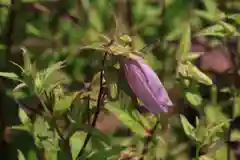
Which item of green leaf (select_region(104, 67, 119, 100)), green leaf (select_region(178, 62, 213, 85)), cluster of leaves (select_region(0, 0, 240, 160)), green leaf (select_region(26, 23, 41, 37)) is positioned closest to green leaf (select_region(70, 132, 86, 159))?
cluster of leaves (select_region(0, 0, 240, 160))

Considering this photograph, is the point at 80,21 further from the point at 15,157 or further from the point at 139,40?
the point at 15,157

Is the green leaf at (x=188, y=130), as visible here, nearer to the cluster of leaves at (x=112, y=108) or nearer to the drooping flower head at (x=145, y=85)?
the cluster of leaves at (x=112, y=108)

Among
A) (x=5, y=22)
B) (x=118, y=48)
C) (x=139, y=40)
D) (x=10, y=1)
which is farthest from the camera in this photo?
(x=5, y=22)

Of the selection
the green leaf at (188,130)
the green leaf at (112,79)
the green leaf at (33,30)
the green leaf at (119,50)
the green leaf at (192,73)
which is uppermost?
the green leaf at (33,30)

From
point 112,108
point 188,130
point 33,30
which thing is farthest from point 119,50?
point 33,30

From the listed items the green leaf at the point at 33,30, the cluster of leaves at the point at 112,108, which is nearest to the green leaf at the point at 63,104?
the cluster of leaves at the point at 112,108

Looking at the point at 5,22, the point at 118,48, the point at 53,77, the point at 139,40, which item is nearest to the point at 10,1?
the point at 5,22

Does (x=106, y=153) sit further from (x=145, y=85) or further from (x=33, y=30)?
(x=33, y=30)

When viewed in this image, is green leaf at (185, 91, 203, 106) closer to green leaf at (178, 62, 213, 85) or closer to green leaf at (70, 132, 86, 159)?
green leaf at (178, 62, 213, 85)
